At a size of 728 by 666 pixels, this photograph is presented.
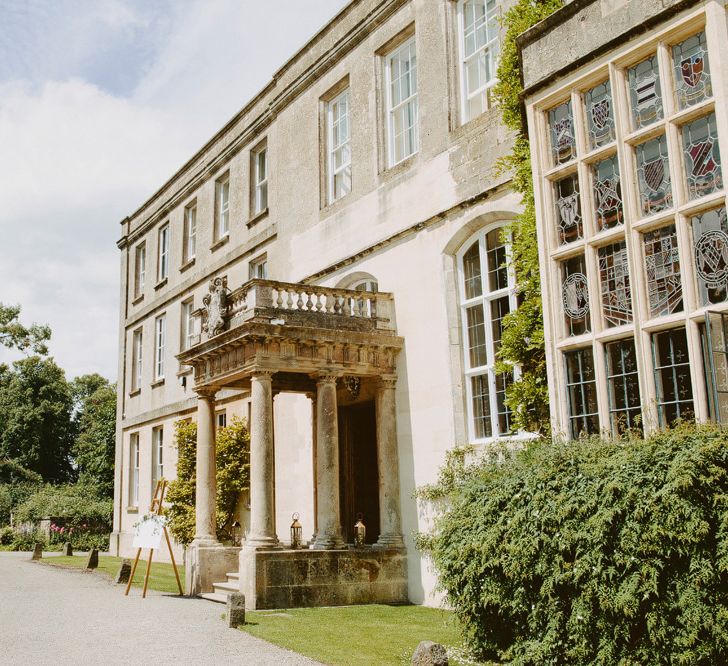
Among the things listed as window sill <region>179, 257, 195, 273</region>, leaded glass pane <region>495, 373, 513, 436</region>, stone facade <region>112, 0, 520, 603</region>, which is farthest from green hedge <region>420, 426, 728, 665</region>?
window sill <region>179, 257, 195, 273</region>

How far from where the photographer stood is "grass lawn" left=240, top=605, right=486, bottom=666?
902 centimetres

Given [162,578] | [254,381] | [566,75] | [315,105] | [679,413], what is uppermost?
[315,105]

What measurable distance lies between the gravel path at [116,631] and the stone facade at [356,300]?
1.53 m

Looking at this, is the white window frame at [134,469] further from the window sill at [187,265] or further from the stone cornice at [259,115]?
the stone cornice at [259,115]

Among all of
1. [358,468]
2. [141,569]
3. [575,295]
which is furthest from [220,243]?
[575,295]

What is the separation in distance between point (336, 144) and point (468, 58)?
4.56 m

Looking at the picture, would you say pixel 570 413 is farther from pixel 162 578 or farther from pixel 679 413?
pixel 162 578

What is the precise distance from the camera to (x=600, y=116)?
9188mm

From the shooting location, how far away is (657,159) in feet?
28.0

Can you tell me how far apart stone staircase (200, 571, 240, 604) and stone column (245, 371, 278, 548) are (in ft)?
4.79

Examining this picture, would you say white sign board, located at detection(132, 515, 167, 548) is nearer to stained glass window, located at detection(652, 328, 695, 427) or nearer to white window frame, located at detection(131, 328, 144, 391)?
stained glass window, located at detection(652, 328, 695, 427)

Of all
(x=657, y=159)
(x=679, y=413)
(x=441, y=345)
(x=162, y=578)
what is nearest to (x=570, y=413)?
(x=679, y=413)

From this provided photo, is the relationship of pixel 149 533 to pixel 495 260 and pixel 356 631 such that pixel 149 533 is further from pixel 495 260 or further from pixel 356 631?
pixel 495 260

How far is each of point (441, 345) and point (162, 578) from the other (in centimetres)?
898
